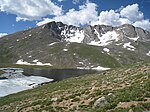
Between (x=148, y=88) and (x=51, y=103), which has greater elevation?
(x=148, y=88)

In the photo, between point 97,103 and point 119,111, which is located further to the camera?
point 97,103

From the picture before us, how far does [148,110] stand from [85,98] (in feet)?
41.0

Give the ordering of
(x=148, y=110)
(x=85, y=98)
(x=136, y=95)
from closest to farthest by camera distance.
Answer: (x=148, y=110) → (x=136, y=95) → (x=85, y=98)

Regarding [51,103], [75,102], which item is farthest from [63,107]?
[51,103]

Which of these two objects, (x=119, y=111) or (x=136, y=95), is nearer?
(x=119, y=111)

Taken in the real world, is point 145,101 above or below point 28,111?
above

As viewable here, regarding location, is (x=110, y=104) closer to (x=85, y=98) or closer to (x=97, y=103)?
(x=97, y=103)

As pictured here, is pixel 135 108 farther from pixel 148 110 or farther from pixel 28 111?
pixel 28 111

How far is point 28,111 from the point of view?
33.1 meters

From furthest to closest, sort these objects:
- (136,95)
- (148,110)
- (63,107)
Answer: (63,107) < (136,95) < (148,110)

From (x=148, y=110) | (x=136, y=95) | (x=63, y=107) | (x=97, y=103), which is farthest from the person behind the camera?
(x=63, y=107)

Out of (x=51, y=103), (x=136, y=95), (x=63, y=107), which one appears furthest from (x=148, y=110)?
(x=51, y=103)

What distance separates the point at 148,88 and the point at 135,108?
21.7ft

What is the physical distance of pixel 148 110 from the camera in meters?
19.7
